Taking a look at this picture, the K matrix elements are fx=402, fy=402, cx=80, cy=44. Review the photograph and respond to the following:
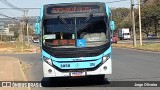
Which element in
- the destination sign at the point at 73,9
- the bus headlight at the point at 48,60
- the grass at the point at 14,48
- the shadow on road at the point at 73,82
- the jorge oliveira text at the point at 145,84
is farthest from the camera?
the grass at the point at 14,48

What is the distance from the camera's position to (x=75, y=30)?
1369cm

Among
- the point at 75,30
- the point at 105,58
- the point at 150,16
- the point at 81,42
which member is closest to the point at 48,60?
the point at 81,42

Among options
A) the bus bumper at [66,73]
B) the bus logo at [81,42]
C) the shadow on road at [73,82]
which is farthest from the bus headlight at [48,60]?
the shadow on road at [73,82]

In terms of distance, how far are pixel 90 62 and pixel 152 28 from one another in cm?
9767

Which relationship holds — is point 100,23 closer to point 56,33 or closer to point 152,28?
point 56,33

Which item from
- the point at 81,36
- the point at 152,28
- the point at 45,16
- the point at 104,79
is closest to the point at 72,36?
the point at 81,36

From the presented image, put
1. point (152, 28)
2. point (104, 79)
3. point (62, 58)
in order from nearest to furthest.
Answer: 1. point (62, 58)
2. point (104, 79)
3. point (152, 28)

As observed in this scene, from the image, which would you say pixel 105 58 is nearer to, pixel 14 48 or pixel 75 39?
pixel 75 39

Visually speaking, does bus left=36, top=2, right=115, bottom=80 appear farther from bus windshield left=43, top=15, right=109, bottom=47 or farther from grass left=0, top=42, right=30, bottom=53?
grass left=0, top=42, right=30, bottom=53

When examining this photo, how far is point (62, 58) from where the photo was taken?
13.4 metres

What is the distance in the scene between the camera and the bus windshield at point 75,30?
535 inches

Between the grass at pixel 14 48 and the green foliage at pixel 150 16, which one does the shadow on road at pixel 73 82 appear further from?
the green foliage at pixel 150 16

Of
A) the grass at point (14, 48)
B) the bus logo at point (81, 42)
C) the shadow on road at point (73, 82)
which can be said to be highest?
the bus logo at point (81, 42)

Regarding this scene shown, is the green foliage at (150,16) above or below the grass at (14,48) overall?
above
